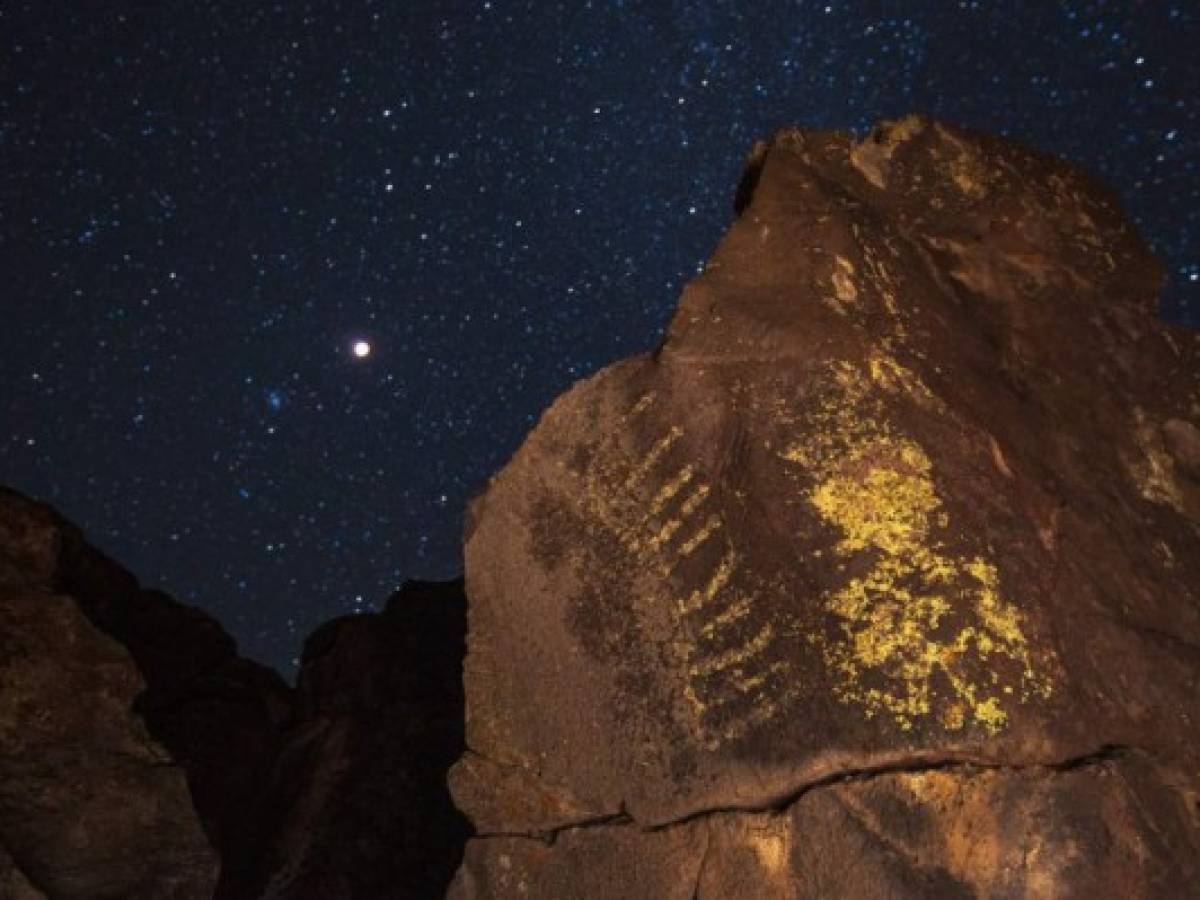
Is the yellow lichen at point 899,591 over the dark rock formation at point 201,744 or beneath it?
beneath

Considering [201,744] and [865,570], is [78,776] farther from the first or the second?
[865,570]

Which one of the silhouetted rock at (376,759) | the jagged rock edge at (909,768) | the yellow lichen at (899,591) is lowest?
the jagged rock edge at (909,768)

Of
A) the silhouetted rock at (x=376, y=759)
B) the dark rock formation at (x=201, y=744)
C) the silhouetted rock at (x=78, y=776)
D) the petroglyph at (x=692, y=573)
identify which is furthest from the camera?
the silhouetted rock at (x=376, y=759)

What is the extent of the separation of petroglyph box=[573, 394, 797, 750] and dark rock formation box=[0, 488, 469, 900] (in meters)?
2.97

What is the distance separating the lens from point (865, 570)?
279 centimetres

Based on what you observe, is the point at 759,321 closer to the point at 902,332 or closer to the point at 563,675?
the point at 902,332

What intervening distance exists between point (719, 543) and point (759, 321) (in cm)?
69

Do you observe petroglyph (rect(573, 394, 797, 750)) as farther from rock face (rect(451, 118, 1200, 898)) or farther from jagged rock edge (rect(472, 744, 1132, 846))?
jagged rock edge (rect(472, 744, 1132, 846))

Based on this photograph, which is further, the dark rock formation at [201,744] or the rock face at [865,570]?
the dark rock formation at [201,744]

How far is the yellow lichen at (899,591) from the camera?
2596 millimetres

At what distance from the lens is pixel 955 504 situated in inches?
111

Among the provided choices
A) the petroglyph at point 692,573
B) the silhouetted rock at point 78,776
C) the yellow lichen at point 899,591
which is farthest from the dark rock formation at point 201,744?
the yellow lichen at point 899,591

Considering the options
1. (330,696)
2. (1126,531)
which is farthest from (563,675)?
(330,696)

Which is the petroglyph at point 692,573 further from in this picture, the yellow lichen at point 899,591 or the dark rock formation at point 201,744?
the dark rock formation at point 201,744
